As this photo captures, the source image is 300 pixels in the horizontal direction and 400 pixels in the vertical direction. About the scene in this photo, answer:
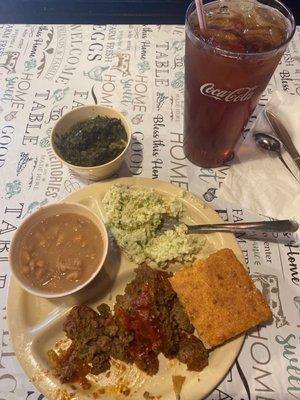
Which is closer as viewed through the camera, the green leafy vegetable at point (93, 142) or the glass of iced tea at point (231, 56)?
the glass of iced tea at point (231, 56)

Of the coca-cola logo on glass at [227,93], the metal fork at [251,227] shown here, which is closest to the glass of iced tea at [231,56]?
the coca-cola logo on glass at [227,93]

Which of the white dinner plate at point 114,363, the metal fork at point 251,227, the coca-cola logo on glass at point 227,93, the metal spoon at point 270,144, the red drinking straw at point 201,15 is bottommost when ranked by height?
the white dinner plate at point 114,363

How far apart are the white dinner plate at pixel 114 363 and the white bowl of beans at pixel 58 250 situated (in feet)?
0.36

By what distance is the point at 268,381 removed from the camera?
1.33m

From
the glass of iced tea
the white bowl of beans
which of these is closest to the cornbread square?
the white bowl of beans

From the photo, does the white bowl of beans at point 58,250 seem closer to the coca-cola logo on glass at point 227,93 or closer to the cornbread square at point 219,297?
the cornbread square at point 219,297

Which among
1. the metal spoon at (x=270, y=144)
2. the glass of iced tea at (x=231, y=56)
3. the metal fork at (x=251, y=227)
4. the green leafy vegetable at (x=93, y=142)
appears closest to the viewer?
the glass of iced tea at (x=231, y=56)

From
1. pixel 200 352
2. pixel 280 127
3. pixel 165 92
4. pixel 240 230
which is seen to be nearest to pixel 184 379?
pixel 200 352

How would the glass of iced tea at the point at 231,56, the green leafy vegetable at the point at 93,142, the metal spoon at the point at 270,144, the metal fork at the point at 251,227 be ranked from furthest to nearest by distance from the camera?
1. the metal spoon at the point at 270,144
2. the green leafy vegetable at the point at 93,142
3. the metal fork at the point at 251,227
4. the glass of iced tea at the point at 231,56

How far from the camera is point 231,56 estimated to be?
1249 mm

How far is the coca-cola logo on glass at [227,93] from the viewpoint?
4.48 ft

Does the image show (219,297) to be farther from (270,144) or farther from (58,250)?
(270,144)

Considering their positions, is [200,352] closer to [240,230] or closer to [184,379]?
[184,379]

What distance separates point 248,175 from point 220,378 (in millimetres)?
892
